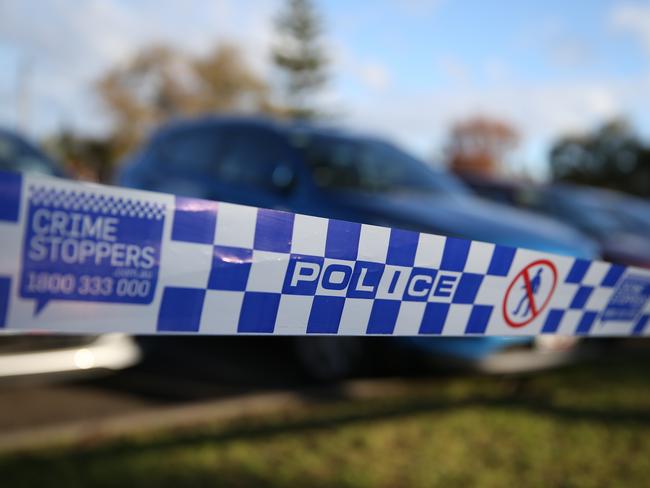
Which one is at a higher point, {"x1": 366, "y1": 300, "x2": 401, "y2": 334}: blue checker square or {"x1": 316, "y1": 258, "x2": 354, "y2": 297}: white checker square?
{"x1": 316, "y1": 258, "x2": 354, "y2": 297}: white checker square

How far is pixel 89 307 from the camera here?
0.88 metres

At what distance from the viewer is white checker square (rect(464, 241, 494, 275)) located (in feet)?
3.72

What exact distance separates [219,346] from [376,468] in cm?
216

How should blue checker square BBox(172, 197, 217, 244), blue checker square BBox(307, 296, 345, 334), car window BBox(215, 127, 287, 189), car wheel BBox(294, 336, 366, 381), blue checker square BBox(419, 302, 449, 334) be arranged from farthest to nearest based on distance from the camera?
car window BBox(215, 127, 287, 189) → car wheel BBox(294, 336, 366, 381) → blue checker square BBox(419, 302, 449, 334) → blue checker square BBox(307, 296, 345, 334) → blue checker square BBox(172, 197, 217, 244)

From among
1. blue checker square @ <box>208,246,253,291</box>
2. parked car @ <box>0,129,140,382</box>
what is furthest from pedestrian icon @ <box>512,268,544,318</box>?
parked car @ <box>0,129,140,382</box>

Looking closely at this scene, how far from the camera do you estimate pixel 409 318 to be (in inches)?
43.4

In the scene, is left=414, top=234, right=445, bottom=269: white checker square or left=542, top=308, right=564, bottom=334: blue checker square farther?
left=542, top=308, right=564, bottom=334: blue checker square

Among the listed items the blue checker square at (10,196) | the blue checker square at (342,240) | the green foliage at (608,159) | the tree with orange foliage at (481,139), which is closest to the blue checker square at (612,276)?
the blue checker square at (342,240)

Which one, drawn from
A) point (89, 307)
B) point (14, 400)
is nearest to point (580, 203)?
point (14, 400)

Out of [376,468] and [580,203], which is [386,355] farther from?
[580,203]

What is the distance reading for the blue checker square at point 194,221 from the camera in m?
0.91

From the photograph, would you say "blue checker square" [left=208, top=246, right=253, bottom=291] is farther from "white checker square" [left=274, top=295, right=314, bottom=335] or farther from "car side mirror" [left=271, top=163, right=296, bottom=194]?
"car side mirror" [left=271, top=163, right=296, bottom=194]

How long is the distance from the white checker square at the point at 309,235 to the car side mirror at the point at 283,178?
8.40 feet

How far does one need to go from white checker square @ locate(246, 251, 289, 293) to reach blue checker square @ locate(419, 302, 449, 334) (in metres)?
0.31
